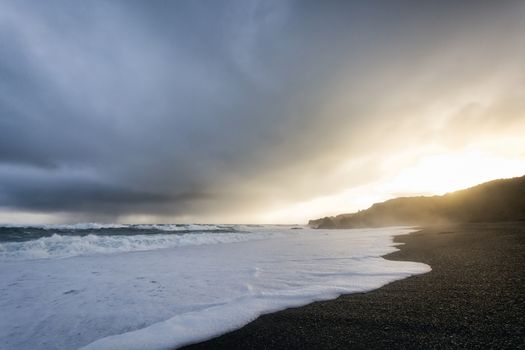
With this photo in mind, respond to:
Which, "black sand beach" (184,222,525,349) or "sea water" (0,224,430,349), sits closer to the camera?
"black sand beach" (184,222,525,349)

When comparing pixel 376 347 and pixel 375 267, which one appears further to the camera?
pixel 375 267

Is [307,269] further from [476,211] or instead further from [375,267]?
[476,211]

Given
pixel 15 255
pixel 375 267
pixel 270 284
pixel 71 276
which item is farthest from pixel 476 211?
pixel 15 255

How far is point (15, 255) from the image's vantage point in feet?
39.8

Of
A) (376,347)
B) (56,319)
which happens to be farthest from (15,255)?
(376,347)

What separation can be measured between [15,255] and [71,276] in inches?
332

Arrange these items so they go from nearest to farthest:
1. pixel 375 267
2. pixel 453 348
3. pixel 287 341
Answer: pixel 453 348, pixel 287 341, pixel 375 267

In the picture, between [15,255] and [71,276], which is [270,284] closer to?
[71,276]

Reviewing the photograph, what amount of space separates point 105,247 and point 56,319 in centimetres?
1289

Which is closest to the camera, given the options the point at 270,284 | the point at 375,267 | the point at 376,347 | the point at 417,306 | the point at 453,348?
the point at 453,348

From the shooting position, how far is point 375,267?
6.27 meters

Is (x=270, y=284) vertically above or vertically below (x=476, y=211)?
below

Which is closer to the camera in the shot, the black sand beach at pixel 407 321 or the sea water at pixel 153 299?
the black sand beach at pixel 407 321

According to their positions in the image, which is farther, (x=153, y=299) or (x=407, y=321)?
(x=153, y=299)
